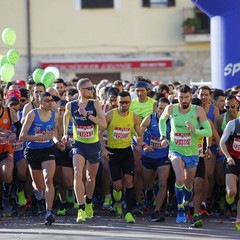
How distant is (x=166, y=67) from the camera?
31.3 m

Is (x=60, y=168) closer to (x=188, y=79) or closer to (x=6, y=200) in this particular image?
(x=6, y=200)

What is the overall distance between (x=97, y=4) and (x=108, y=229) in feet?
67.5

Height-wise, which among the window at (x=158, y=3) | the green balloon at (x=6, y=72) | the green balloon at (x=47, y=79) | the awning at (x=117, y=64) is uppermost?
the window at (x=158, y=3)

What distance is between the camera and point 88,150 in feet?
40.9

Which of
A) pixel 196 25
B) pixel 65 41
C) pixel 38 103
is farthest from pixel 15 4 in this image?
pixel 38 103

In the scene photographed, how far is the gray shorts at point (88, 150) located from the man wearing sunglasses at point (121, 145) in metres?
0.27

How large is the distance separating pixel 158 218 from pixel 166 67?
18828mm

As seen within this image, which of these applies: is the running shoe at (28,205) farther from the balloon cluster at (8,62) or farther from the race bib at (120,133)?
the balloon cluster at (8,62)

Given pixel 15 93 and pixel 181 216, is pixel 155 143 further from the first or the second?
pixel 15 93

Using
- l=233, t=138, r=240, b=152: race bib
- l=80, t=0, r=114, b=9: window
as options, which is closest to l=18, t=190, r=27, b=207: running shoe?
l=233, t=138, r=240, b=152: race bib

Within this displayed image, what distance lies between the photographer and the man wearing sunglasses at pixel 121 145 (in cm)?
1285

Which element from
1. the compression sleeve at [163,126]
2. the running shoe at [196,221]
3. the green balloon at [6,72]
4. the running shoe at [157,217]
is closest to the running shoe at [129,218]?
the running shoe at [157,217]

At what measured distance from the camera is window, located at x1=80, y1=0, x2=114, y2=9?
103 feet

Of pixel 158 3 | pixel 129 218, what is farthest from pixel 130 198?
pixel 158 3
